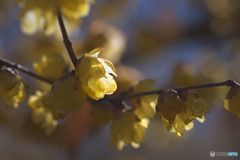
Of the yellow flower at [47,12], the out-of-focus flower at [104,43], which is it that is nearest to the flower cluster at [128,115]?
the yellow flower at [47,12]

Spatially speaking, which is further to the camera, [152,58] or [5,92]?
[152,58]

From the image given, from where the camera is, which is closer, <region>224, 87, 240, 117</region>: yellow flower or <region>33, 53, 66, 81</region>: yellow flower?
<region>224, 87, 240, 117</region>: yellow flower

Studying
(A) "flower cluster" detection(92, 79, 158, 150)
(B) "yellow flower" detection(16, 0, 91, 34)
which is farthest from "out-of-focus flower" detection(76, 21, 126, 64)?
(A) "flower cluster" detection(92, 79, 158, 150)

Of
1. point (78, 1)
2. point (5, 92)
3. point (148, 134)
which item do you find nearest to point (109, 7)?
point (148, 134)

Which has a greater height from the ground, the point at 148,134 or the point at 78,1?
the point at 78,1

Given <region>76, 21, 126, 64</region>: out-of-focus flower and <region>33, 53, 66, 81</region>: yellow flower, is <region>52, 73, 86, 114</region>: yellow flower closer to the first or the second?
<region>33, 53, 66, 81</region>: yellow flower

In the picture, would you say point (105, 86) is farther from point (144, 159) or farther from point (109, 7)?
point (144, 159)

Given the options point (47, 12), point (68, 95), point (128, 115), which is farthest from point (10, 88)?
point (47, 12)
